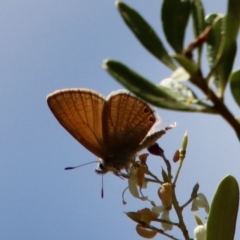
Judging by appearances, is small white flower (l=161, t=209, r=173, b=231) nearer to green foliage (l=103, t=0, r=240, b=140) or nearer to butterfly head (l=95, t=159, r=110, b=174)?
green foliage (l=103, t=0, r=240, b=140)

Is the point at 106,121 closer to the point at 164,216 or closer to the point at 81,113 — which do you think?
the point at 81,113

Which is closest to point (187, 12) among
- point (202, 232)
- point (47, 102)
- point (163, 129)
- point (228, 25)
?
point (228, 25)

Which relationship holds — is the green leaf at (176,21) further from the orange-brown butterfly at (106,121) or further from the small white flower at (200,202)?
the orange-brown butterfly at (106,121)

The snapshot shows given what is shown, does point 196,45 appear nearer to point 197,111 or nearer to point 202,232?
point 197,111

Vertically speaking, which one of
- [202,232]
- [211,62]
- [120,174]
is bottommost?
[202,232]

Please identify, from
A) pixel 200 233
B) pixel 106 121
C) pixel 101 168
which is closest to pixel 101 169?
pixel 101 168

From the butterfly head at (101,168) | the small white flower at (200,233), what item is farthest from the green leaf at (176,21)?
the butterfly head at (101,168)
